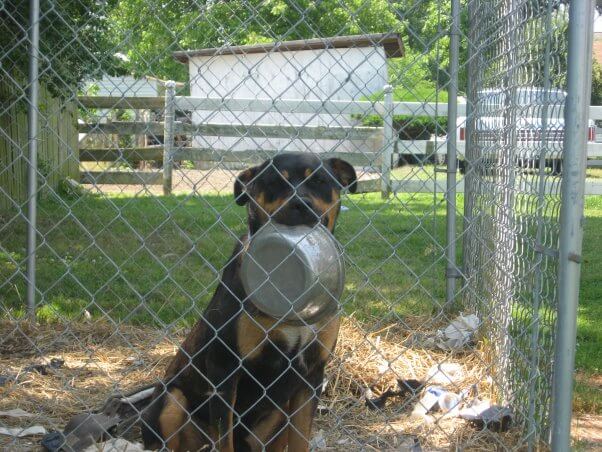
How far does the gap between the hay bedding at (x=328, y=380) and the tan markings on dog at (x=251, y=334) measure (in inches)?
18.3

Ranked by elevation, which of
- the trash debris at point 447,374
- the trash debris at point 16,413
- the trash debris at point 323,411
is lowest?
the trash debris at point 447,374

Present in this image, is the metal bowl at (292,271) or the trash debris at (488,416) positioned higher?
the metal bowl at (292,271)

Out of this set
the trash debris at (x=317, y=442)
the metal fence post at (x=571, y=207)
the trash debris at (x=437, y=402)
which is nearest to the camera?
the metal fence post at (x=571, y=207)

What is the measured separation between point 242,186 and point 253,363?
0.88 metres

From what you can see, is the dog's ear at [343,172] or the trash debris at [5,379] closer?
the dog's ear at [343,172]

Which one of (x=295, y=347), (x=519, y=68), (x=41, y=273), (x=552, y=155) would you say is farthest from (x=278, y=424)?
(x=41, y=273)

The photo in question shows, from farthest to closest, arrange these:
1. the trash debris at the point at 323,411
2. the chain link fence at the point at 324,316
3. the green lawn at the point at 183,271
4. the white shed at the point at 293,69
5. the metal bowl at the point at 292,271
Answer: the green lawn at the point at 183,271
the trash debris at the point at 323,411
the white shed at the point at 293,69
the chain link fence at the point at 324,316
the metal bowl at the point at 292,271

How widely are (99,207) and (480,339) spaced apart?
6324 mm

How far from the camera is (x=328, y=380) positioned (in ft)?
15.5

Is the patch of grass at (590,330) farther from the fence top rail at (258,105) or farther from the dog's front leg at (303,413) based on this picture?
the fence top rail at (258,105)

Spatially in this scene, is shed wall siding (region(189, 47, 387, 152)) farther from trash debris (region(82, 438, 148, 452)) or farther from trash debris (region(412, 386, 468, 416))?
trash debris (region(82, 438, 148, 452))

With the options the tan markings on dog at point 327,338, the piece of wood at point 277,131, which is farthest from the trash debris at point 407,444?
the piece of wood at point 277,131

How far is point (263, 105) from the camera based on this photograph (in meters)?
10.8

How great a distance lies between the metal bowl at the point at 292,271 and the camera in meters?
2.77
